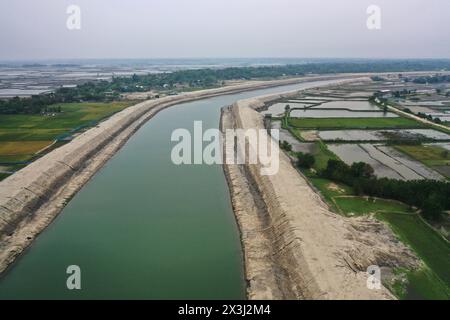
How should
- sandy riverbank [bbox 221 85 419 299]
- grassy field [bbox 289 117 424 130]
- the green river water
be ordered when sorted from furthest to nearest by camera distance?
grassy field [bbox 289 117 424 130], the green river water, sandy riverbank [bbox 221 85 419 299]

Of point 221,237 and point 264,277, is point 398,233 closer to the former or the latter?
point 264,277

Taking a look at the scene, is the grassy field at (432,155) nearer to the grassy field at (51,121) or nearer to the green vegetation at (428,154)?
the green vegetation at (428,154)

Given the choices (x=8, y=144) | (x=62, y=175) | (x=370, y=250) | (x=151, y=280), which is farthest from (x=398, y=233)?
(x=8, y=144)

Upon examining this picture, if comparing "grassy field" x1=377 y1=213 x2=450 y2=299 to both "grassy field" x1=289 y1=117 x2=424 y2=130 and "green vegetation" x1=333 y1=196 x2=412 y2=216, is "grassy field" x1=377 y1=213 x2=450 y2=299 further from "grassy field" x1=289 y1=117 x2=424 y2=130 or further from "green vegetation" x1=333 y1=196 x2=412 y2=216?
"grassy field" x1=289 y1=117 x2=424 y2=130

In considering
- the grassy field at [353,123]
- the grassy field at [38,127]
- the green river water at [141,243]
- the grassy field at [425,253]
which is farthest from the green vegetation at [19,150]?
the grassy field at [353,123]

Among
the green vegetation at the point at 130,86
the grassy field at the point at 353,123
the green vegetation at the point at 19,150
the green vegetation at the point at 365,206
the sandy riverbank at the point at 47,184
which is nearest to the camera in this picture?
the sandy riverbank at the point at 47,184

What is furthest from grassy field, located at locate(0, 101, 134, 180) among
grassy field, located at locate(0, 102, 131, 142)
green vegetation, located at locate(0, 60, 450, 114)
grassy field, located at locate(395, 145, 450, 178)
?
grassy field, located at locate(395, 145, 450, 178)

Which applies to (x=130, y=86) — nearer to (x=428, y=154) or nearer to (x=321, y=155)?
(x=321, y=155)
